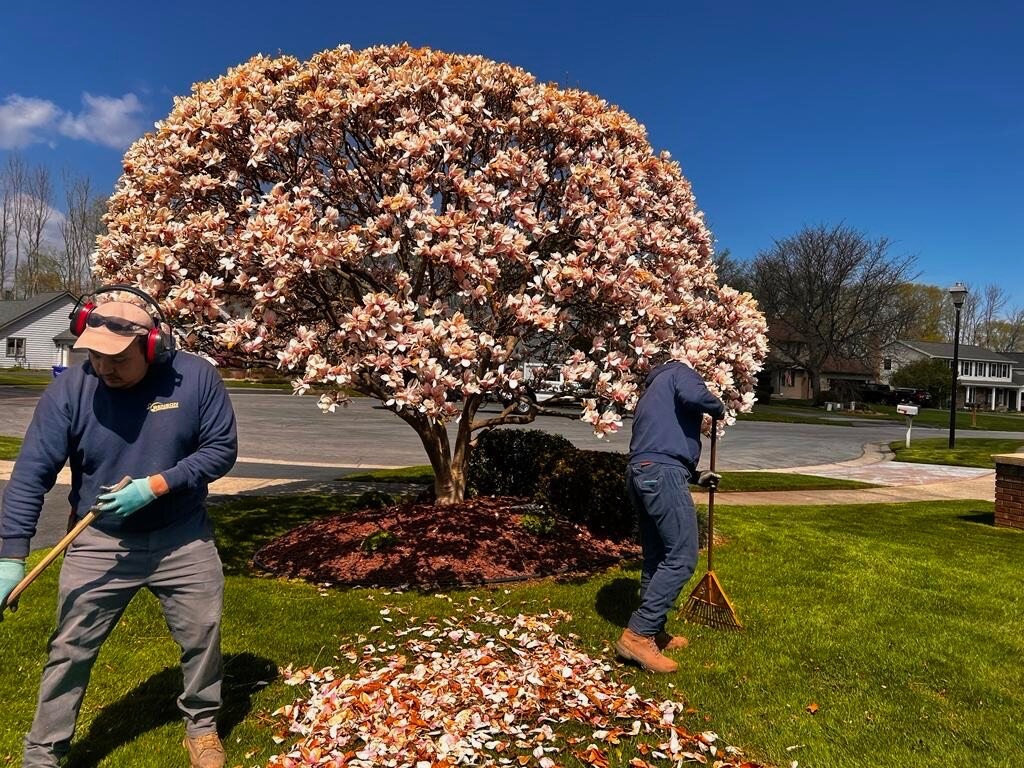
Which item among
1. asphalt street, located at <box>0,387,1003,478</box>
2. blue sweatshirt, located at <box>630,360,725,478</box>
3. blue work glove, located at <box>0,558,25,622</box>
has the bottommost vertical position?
asphalt street, located at <box>0,387,1003,478</box>

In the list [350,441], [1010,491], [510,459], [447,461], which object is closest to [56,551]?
[447,461]

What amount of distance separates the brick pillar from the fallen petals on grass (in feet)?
28.6

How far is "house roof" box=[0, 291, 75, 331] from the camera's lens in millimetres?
50719

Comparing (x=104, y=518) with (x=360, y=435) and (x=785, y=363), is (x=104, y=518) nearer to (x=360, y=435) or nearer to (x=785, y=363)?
(x=360, y=435)

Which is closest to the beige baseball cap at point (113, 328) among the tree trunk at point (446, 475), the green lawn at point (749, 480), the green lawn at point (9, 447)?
the tree trunk at point (446, 475)

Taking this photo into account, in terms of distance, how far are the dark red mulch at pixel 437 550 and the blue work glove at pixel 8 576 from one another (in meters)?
3.35

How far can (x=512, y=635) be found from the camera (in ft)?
15.1

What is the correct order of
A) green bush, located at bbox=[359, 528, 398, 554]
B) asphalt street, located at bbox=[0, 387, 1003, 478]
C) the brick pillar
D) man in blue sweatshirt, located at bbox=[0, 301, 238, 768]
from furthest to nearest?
1. asphalt street, located at bbox=[0, 387, 1003, 478]
2. the brick pillar
3. green bush, located at bbox=[359, 528, 398, 554]
4. man in blue sweatshirt, located at bbox=[0, 301, 238, 768]

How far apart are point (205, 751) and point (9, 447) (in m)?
14.3

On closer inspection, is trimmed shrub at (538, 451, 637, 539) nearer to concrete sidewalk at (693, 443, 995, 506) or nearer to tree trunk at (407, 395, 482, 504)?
tree trunk at (407, 395, 482, 504)

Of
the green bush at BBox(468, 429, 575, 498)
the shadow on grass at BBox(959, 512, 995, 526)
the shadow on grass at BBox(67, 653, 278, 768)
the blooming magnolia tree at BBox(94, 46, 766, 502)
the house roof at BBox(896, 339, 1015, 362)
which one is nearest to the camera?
the shadow on grass at BBox(67, 653, 278, 768)

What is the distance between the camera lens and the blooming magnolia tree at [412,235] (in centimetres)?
490

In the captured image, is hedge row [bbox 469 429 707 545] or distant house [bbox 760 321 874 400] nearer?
hedge row [bbox 469 429 707 545]

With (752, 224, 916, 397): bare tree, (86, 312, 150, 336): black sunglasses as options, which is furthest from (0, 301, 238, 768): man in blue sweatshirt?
(752, 224, 916, 397): bare tree
